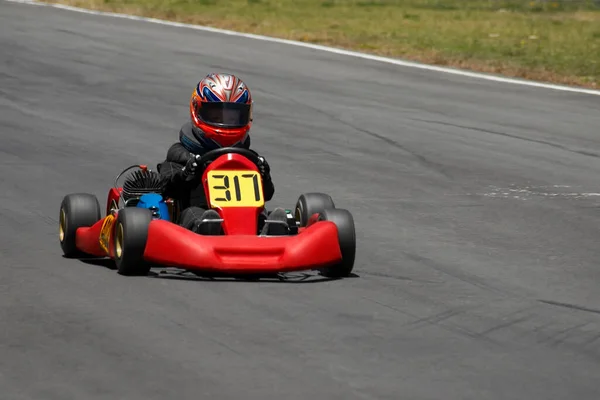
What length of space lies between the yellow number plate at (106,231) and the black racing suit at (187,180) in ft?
1.59

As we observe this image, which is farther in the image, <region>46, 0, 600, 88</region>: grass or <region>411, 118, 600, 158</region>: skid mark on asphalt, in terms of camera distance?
<region>46, 0, 600, 88</region>: grass

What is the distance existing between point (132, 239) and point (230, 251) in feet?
1.89

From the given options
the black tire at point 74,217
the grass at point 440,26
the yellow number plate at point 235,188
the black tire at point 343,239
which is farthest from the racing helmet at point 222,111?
the grass at point 440,26

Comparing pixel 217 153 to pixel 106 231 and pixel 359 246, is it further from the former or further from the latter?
pixel 359 246

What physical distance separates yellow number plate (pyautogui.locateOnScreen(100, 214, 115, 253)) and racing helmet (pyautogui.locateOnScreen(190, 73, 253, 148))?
100cm

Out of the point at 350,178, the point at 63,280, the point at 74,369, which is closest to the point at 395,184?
the point at 350,178

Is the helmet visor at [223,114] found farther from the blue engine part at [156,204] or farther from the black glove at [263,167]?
the blue engine part at [156,204]

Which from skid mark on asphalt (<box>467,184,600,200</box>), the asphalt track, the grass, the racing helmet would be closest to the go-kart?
the asphalt track

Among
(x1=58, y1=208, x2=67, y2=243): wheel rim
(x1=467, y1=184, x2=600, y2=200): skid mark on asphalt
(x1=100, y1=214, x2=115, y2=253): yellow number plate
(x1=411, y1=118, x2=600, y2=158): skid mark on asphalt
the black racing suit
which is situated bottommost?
(x1=411, y1=118, x2=600, y2=158): skid mark on asphalt

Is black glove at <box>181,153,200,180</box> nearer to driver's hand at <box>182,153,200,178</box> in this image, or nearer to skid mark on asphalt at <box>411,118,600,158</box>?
driver's hand at <box>182,153,200,178</box>

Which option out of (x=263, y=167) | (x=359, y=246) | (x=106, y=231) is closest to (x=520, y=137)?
(x=359, y=246)

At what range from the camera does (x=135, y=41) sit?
2247 cm

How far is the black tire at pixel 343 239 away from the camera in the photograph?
343 inches

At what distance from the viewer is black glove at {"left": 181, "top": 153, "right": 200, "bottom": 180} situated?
917 cm
